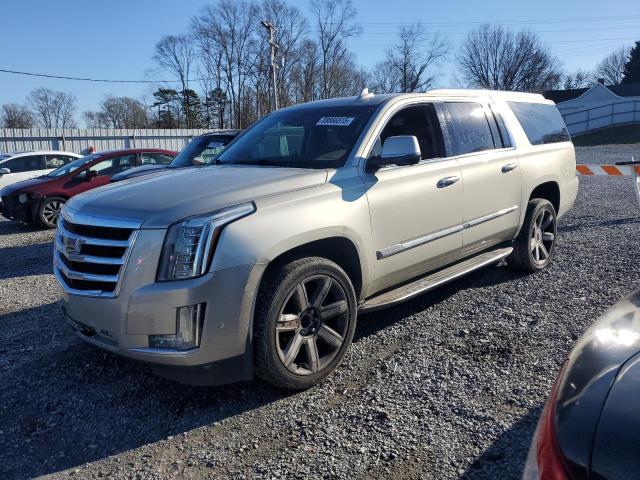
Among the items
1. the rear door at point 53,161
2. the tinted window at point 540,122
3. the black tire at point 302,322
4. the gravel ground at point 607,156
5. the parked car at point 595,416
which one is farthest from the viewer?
the gravel ground at point 607,156

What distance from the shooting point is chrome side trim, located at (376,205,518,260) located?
12.7 ft

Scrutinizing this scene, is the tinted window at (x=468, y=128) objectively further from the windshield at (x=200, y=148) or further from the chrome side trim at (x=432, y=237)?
the windshield at (x=200, y=148)

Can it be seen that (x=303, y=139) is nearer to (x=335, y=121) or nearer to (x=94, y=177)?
(x=335, y=121)

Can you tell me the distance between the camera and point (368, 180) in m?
3.79

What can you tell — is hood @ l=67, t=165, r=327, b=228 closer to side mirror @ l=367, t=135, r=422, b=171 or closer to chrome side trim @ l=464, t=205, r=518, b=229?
side mirror @ l=367, t=135, r=422, b=171

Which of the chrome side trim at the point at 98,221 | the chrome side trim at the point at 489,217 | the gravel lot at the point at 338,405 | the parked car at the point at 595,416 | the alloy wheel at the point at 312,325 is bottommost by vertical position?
the gravel lot at the point at 338,405

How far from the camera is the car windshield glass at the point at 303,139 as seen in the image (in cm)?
405

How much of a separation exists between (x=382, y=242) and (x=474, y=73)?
7718 centimetres

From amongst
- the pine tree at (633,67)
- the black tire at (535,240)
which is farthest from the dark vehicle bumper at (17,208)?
the pine tree at (633,67)

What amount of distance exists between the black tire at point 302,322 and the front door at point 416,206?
0.46 m

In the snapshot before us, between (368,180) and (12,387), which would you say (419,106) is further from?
(12,387)

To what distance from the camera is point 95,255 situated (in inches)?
123

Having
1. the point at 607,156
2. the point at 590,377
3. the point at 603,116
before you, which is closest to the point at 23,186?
the point at 590,377

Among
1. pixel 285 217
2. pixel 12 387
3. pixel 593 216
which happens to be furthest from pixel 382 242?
pixel 593 216
